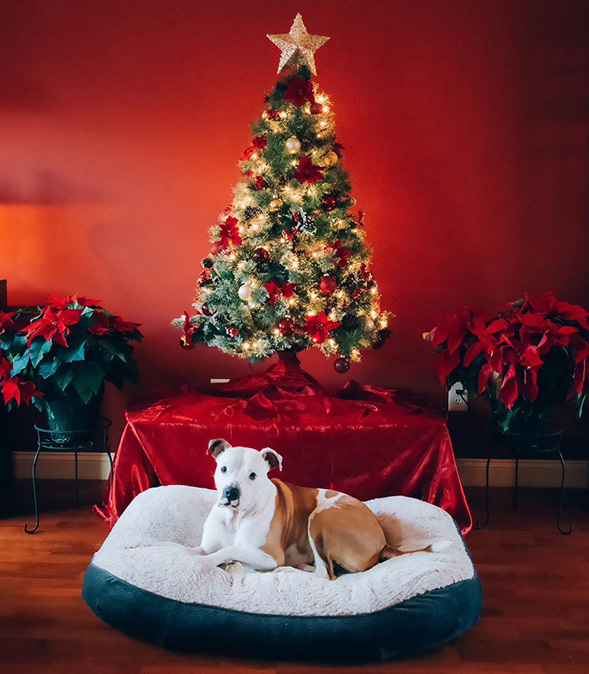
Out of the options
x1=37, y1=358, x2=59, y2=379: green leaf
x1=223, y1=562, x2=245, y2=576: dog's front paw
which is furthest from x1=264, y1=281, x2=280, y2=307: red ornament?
x1=223, y1=562, x2=245, y2=576: dog's front paw

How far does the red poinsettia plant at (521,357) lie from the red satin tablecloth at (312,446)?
258mm

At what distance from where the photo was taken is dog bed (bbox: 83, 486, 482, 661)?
6.49 ft

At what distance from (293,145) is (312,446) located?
1.26 meters

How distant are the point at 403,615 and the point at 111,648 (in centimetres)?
87

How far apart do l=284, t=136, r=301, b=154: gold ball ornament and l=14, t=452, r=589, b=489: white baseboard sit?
1781 millimetres

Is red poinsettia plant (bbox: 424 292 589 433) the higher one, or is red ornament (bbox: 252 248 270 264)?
red ornament (bbox: 252 248 270 264)

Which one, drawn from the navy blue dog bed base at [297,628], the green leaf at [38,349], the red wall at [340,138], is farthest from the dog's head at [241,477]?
the red wall at [340,138]

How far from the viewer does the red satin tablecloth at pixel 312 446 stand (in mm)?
2887

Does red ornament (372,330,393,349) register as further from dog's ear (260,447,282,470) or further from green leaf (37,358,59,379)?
green leaf (37,358,59,379)

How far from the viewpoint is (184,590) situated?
6.75ft

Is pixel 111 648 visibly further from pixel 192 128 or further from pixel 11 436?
pixel 192 128

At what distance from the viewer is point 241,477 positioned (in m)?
2.27

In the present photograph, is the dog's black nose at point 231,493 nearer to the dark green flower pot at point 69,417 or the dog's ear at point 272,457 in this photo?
the dog's ear at point 272,457

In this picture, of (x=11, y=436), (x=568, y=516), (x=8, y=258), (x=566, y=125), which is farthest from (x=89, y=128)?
(x=568, y=516)
